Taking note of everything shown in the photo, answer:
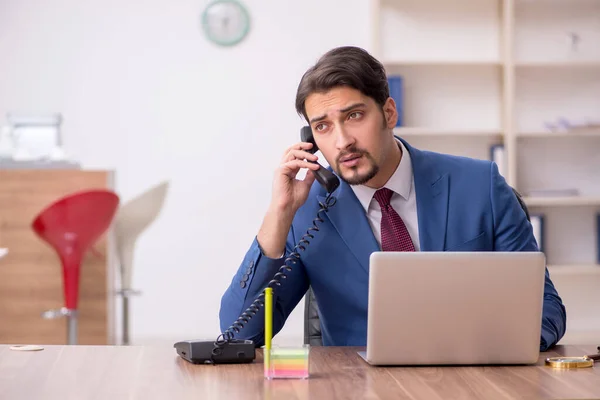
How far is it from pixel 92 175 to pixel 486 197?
2236 millimetres

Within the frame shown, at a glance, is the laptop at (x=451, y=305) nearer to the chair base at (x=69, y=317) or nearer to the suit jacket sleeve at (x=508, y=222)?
Answer: the suit jacket sleeve at (x=508, y=222)

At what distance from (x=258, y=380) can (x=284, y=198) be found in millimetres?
645

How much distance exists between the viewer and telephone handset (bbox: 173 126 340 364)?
159 centimetres

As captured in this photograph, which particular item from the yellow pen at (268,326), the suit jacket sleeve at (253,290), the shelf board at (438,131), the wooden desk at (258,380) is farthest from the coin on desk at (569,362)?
the shelf board at (438,131)

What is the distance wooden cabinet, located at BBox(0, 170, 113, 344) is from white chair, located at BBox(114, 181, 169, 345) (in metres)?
0.22

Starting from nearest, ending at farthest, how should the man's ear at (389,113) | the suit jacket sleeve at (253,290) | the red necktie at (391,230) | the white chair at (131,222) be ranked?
the suit jacket sleeve at (253,290), the red necktie at (391,230), the man's ear at (389,113), the white chair at (131,222)

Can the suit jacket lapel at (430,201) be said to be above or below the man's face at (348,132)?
below

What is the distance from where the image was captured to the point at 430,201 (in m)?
2.08

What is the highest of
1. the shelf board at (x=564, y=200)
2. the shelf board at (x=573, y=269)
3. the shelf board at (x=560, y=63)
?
the shelf board at (x=560, y=63)

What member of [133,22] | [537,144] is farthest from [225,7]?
[537,144]

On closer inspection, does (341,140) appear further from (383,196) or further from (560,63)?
(560,63)

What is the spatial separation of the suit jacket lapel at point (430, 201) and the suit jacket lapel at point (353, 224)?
0.13m

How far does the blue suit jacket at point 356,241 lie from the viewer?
198cm

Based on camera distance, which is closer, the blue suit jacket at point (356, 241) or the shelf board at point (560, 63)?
the blue suit jacket at point (356, 241)
